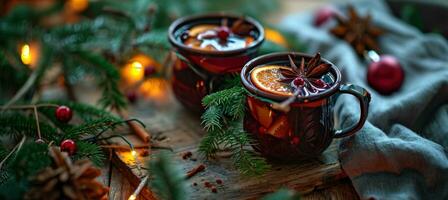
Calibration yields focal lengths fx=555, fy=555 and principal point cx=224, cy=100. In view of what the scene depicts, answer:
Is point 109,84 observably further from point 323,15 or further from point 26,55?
point 323,15

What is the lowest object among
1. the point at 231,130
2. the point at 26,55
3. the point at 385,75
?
the point at 385,75

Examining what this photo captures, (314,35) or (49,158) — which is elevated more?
(49,158)

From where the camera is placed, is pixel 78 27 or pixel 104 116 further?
pixel 78 27

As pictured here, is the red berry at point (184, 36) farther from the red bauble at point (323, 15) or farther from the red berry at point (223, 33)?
the red bauble at point (323, 15)

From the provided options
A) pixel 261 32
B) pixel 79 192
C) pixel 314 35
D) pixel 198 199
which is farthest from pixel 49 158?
pixel 314 35

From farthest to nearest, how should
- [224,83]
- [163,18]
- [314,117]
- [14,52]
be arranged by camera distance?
[163,18]
[14,52]
[224,83]
[314,117]

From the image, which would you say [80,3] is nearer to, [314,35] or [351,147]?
[314,35]

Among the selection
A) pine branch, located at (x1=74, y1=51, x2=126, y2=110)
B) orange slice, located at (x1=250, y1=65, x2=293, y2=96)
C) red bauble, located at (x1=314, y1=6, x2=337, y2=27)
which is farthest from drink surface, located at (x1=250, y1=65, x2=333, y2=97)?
red bauble, located at (x1=314, y1=6, x2=337, y2=27)

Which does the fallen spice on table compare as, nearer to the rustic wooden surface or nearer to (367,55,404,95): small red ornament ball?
the rustic wooden surface

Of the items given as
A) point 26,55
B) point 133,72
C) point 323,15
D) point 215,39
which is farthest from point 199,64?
point 323,15
